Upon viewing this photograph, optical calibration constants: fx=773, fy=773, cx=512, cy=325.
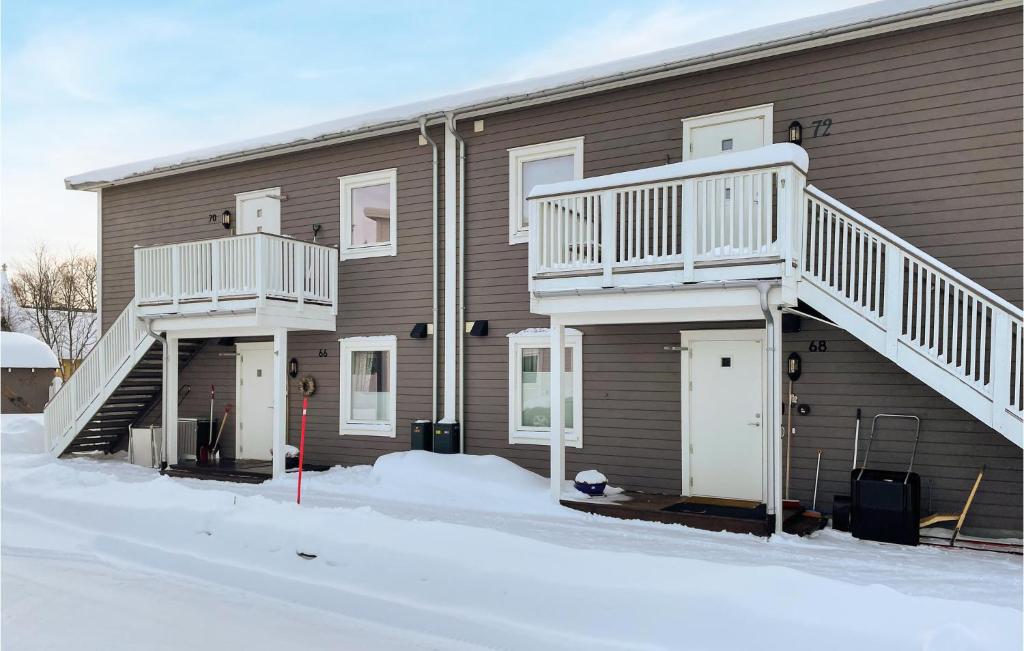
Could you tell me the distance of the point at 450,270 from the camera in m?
11.6

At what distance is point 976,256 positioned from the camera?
8195mm

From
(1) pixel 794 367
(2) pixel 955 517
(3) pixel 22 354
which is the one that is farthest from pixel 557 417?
(3) pixel 22 354

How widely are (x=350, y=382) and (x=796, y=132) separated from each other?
7.68 m

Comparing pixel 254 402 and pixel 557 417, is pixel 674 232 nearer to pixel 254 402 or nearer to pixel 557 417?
pixel 557 417

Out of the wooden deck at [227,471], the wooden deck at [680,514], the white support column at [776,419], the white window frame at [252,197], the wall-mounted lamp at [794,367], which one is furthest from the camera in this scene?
the white window frame at [252,197]

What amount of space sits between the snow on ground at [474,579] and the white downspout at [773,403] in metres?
0.37

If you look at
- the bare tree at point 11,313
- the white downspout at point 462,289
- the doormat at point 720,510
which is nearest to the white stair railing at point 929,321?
the doormat at point 720,510

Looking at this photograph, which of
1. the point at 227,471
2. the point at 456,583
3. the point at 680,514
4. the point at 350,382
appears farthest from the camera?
the point at 350,382

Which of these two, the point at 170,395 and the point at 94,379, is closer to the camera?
the point at 170,395

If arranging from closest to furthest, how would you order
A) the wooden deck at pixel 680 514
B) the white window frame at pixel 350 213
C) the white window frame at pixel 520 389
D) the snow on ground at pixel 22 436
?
the wooden deck at pixel 680 514 < the white window frame at pixel 520 389 < the white window frame at pixel 350 213 < the snow on ground at pixel 22 436

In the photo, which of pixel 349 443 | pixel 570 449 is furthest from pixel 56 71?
pixel 570 449

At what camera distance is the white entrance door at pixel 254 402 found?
13.6m

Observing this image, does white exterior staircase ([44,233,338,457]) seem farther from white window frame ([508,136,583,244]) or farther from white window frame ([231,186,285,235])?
white window frame ([508,136,583,244])

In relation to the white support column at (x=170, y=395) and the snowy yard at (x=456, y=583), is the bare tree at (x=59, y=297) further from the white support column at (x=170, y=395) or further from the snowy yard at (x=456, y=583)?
the snowy yard at (x=456, y=583)
